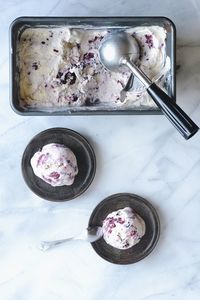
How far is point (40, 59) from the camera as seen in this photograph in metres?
1.02

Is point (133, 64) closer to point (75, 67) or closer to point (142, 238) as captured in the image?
point (75, 67)

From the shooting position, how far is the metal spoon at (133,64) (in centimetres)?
94

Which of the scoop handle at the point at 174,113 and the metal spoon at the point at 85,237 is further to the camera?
the metal spoon at the point at 85,237

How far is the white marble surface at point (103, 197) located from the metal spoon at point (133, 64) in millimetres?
111

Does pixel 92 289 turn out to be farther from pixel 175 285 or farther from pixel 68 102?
pixel 68 102

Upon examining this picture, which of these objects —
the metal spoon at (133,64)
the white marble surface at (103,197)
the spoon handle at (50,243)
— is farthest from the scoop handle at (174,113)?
the spoon handle at (50,243)

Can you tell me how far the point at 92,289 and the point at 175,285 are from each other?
0.13 meters

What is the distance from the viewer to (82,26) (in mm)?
1013

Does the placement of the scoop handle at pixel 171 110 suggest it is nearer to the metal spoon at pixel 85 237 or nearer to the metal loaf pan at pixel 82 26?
the metal loaf pan at pixel 82 26

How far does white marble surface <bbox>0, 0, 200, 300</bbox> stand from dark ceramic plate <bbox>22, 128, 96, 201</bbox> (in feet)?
0.06

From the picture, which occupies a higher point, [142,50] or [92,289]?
[142,50]

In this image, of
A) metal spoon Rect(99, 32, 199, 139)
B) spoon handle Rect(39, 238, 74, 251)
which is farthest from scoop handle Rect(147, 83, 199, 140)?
spoon handle Rect(39, 238, 74, 251)

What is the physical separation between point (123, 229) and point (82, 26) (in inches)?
12.1

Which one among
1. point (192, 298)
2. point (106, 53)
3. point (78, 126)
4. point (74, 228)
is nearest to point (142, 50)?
point (106, 53)
